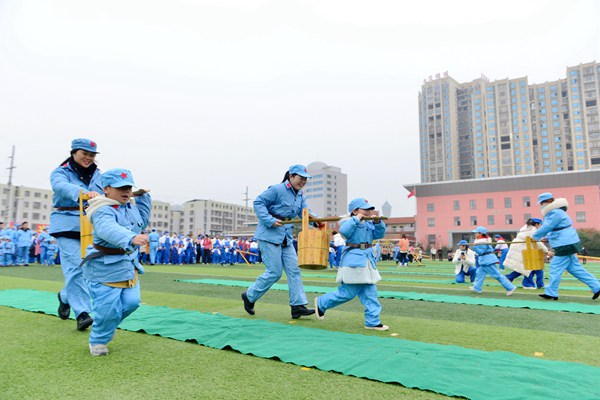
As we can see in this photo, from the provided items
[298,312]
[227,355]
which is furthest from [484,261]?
[227,355]

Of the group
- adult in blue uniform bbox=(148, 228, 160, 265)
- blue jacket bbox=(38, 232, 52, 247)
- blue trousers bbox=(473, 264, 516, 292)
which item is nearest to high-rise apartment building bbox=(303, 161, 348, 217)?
adult in blue uniform bbox=(148, 228, 160, 265)

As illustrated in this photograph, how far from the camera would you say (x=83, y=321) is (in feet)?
14.3

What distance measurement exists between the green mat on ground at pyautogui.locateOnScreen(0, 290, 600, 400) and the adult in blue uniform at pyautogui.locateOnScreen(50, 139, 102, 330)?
64 centimetres

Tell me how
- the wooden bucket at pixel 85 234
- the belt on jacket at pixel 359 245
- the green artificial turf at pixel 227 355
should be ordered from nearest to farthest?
the green artificial turf at pixel 227 355 < the wooden bucket at pixel 85 234 < the belt on jacket at pixel 359 245

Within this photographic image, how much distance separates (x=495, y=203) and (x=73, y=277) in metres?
69.2

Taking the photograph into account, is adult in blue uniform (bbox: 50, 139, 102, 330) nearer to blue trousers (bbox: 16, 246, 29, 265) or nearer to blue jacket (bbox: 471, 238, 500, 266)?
blue jacket (bbox: 471, 238, 500, 266)

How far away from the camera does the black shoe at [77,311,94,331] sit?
4336mm

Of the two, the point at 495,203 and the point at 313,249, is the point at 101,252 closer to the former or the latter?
the point at 313,249

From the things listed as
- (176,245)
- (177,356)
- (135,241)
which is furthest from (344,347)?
(176,245)

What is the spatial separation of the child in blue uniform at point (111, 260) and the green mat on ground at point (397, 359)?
727 mm

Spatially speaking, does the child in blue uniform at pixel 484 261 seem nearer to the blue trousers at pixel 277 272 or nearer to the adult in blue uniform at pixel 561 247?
the adult in blue uniform at pixel 561 247

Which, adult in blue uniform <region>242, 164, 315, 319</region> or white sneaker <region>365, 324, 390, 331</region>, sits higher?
adult in blue uniform <region>242, 164, 315, 319</region>

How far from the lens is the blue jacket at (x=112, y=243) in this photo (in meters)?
3.32

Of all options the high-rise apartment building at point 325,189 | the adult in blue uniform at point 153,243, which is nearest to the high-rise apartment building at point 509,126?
the high-rise apartment building at point 325,189
